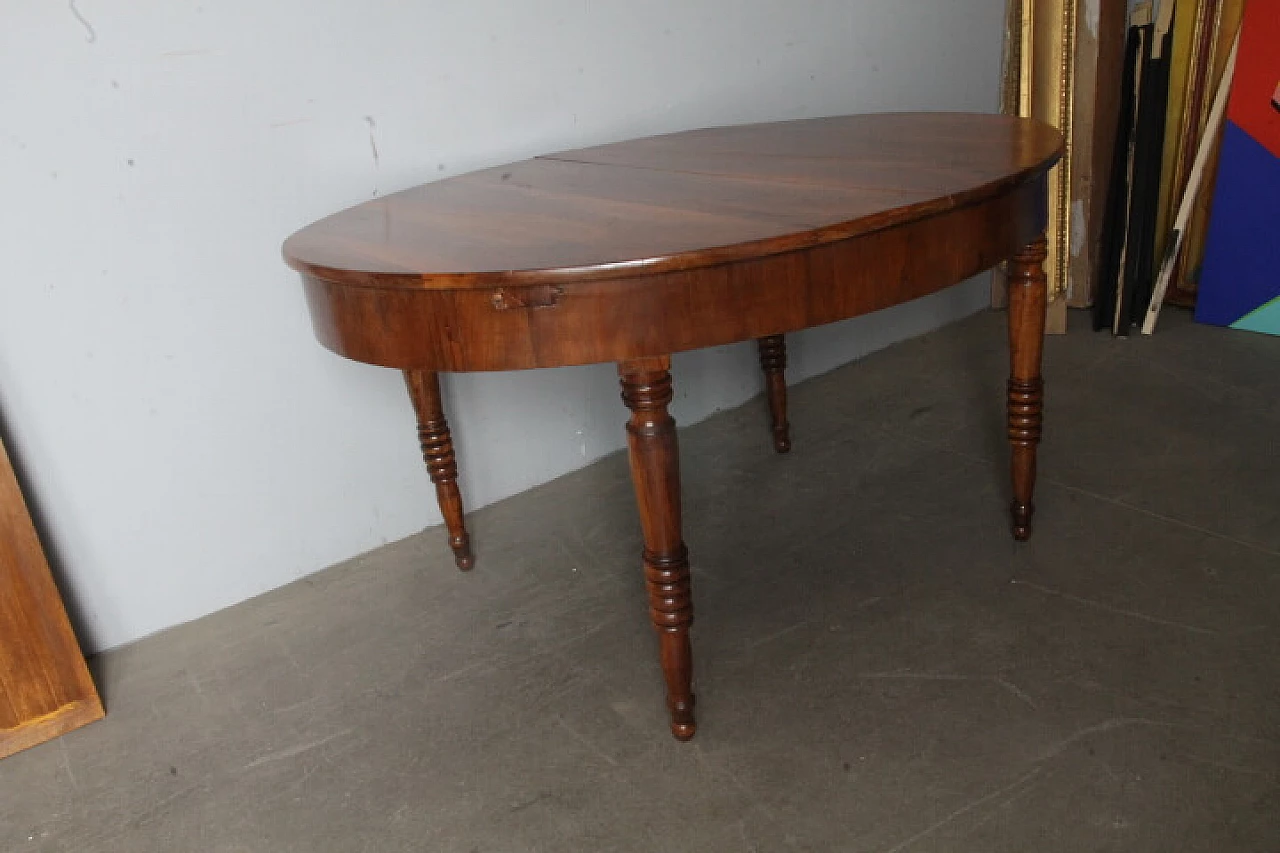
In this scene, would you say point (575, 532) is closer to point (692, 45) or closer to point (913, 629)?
point (913, 629)

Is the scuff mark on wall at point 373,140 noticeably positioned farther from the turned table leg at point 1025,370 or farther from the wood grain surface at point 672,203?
the turned table leg at point 1025,370

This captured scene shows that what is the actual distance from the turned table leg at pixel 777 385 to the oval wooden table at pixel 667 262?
67 cm

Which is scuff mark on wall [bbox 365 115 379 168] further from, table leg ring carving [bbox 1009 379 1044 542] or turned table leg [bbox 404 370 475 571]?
table leg ring carving [bbox 1009 379 1044 542]

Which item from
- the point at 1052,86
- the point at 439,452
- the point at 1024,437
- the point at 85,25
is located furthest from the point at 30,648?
the point at 1052,86

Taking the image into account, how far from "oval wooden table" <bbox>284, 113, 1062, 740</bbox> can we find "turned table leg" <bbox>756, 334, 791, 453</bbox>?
0.67 m

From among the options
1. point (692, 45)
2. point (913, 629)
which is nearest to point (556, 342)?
point (913, 629)

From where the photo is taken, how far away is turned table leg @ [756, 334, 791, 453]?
2496 millimetres

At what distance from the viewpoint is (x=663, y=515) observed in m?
1.50

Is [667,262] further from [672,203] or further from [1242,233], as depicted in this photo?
[1242,233]

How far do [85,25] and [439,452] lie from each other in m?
0.91

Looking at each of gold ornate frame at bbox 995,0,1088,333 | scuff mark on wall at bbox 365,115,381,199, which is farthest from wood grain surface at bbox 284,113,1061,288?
gold ornate frame at bbox 995,0,1088,333

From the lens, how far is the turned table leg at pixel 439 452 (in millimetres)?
2031

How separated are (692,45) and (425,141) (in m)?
0.71

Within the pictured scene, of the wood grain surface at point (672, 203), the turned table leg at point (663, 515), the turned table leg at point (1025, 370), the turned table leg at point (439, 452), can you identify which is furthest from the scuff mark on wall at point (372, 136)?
the turned table leg at point (1025, 370)
